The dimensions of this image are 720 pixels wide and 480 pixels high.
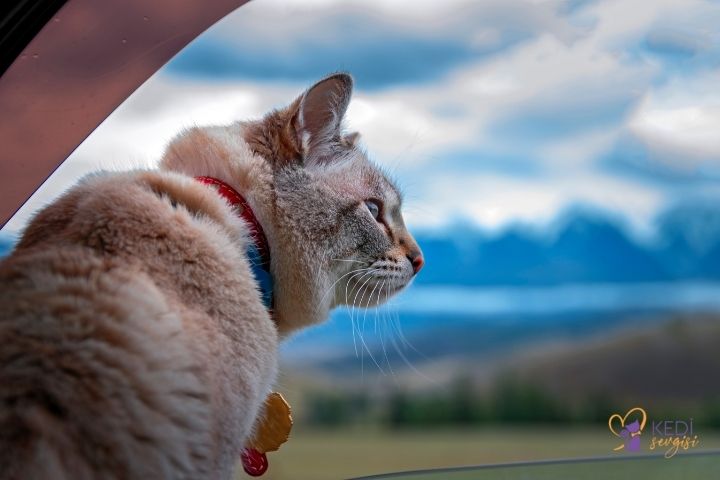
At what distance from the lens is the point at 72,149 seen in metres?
1.64

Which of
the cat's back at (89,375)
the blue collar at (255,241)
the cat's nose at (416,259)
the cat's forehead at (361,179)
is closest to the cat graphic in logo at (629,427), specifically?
the cat's nose at (416,259)

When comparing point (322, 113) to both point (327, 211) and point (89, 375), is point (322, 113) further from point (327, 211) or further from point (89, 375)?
point (89, 375)

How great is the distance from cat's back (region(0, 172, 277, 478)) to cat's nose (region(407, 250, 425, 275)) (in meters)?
0.41

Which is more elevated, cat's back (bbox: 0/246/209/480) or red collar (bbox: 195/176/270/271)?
red collar (bbox: 195/176/270/271)

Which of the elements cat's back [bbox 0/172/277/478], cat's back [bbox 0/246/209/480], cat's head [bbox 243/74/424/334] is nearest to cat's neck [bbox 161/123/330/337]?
cat's head [bbox 243/74/424/334]

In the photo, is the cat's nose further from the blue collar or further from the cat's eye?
the blue collar

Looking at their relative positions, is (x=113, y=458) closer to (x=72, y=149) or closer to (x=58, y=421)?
(x=58, y=421)

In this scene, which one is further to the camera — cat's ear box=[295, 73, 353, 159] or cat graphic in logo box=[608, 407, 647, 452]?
cat graphic in logo box=[608, 407, 647, 452]

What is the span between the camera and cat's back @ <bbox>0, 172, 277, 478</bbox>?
0.85 m

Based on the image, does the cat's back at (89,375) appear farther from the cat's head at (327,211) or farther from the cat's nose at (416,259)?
the cat's nose at (416,259)

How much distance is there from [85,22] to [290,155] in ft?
1.82

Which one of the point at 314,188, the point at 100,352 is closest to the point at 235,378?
the point at 100,352

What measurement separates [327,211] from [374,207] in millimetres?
131

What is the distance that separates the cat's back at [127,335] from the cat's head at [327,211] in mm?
158
